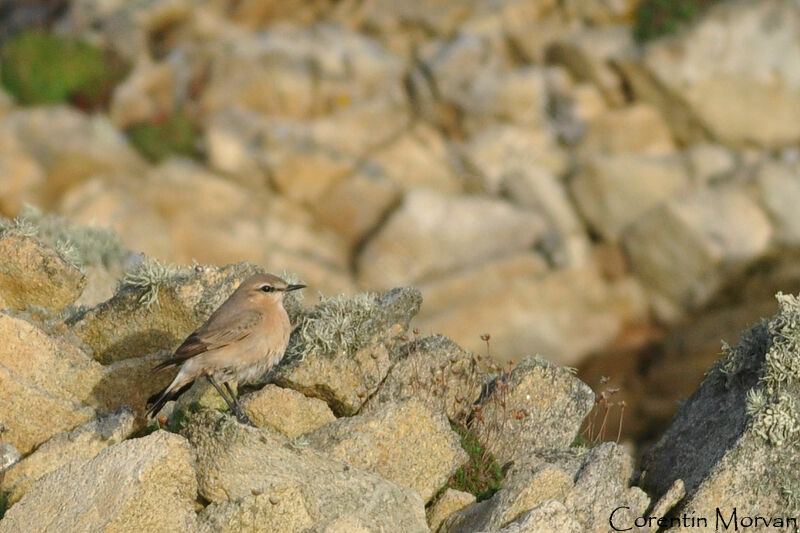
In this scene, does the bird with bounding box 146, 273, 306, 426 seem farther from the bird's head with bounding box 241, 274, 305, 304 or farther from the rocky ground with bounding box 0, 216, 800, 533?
the rocky ground with bounding box 0, 216, 800, 533

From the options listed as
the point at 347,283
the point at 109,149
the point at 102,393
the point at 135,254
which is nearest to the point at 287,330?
the point at 102,393

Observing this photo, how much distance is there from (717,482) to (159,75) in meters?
25.2

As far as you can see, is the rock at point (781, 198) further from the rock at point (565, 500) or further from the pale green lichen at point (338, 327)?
the rock at point (565, 500)

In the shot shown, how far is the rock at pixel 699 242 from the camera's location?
27.5 meters

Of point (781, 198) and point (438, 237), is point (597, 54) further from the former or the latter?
point (438, 237)

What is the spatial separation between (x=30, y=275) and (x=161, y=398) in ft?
8.02

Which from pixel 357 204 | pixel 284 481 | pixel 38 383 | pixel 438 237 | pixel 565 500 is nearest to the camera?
pixel 284 481

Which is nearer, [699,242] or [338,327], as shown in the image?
[338,327]

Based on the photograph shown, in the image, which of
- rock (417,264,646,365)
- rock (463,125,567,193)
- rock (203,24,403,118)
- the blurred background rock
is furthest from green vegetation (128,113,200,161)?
rock (417,264,646,365)

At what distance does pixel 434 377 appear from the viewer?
1043cm

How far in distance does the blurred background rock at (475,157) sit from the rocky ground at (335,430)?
14394mm

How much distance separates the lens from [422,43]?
3241 centimetres

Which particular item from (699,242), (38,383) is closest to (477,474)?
(38,383)

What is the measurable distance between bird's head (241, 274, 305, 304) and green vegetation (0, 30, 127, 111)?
2188 centimetres
